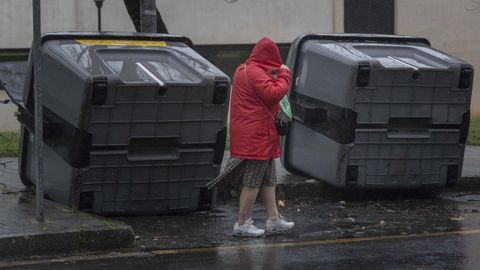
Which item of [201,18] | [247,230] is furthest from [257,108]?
[201,18]

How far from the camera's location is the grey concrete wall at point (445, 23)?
22.2 meters

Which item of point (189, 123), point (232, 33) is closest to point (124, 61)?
point (189, 123)

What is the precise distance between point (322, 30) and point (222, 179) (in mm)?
14665

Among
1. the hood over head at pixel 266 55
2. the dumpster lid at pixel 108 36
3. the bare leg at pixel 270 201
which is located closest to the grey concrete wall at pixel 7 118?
the dumpster lid at pixel 108 36

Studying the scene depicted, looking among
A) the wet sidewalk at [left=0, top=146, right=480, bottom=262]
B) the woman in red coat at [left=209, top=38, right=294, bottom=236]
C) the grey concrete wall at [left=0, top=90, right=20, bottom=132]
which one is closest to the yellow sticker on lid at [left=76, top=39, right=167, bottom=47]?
the woman in red coat at [left=209, top=38, right=294, bottom=236]

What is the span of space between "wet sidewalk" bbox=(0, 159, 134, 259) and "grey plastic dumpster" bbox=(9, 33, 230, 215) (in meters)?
0.47

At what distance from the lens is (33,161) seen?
8.75m

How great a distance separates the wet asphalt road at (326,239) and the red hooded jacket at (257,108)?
2.60ft

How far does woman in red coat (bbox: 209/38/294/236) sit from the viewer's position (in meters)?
7.24

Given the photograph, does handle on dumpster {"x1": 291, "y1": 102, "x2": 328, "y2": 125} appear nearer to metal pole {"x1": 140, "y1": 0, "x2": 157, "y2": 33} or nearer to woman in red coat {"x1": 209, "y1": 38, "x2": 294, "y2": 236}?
woman in red coat {"x1": 209, "y1": 38, "x2": 294, "y2": 236}

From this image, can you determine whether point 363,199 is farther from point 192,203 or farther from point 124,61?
point 124,61

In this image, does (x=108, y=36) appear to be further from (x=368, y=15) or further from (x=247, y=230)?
(x=368, y=15)

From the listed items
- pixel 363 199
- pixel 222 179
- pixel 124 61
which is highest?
pixel 124 61

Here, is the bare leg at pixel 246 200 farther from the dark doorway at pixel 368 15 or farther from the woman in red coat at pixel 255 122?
the dark doorway at pixel 368 15
